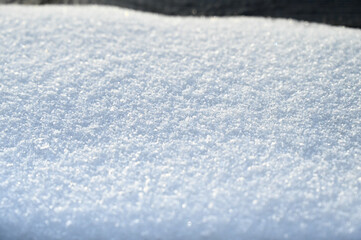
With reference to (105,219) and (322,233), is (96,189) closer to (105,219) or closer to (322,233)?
(105,219)

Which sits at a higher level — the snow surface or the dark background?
the dark background

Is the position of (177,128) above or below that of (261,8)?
below

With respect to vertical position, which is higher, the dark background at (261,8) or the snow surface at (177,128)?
the dark background at (261,8)

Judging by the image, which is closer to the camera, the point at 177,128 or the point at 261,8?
the point at 177,128

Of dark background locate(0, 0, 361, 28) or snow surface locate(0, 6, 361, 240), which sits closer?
snow surface locate(0, 6, 361, 240)

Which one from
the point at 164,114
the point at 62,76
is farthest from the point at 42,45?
the point at 164,114

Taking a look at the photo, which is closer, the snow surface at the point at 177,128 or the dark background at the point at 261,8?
the snow surface at the point at 177,128
